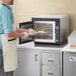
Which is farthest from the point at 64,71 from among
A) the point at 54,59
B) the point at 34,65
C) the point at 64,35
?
the point at 64,35

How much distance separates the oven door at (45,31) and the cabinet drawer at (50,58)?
0.79ft

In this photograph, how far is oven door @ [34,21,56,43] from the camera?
3.48 meters

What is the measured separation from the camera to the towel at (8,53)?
9.85 ft

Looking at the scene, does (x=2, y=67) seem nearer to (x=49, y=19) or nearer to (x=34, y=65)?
(x=34, y=65)

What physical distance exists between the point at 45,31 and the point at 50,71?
1.85ft

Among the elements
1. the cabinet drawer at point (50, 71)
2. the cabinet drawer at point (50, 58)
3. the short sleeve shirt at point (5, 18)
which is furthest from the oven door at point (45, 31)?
the short sleeve shirt at point (5, 18)

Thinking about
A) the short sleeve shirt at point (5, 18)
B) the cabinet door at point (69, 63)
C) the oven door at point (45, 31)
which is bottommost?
the cabinet door at point (69, 63)

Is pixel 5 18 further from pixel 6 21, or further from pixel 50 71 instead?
pixel 50 71

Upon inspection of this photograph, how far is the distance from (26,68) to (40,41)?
0.42 m

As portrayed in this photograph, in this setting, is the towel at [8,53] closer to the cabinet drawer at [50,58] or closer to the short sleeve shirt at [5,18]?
the short sleeve shirt at [5,18]

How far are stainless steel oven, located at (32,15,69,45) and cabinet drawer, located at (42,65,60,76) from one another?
Answer: 0.36 metres

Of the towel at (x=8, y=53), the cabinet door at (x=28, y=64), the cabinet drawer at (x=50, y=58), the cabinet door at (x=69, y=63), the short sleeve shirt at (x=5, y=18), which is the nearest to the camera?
the short sleeve shirt at (x=5, y=18)

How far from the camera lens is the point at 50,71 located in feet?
11.0

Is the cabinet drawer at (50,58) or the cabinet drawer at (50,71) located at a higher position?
the cabinet drawer at (50,58)
